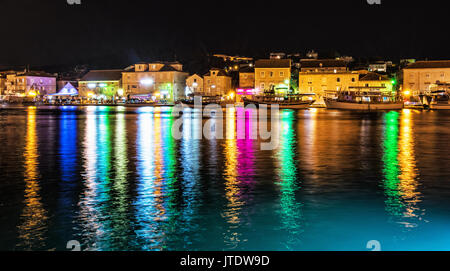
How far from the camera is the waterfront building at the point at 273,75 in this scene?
268ft

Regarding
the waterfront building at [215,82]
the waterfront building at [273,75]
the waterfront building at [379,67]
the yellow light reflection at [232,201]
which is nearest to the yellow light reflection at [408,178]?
the yellow light reflection at [232,201]

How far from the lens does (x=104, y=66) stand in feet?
496

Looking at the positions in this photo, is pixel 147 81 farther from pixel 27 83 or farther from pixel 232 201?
pixel 232 201

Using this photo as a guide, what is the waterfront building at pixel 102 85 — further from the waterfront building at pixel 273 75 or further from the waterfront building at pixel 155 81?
the waterfront building at pixel 273 75

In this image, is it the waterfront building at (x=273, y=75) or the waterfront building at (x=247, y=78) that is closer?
the waterfront building at (x=273, y=75)

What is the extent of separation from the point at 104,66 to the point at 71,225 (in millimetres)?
148482

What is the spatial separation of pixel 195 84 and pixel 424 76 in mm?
38458

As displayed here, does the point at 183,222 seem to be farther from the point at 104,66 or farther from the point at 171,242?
the point at 104,66

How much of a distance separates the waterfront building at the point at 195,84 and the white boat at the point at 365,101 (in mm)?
24555

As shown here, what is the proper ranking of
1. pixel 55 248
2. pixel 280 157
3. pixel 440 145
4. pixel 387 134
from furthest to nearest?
pixel 387 134
pixel 440 145
pixel 280 157
pixel 55 248

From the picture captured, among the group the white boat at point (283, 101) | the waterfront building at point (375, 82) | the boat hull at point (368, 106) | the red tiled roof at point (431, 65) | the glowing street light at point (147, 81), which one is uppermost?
the red tiled roof at point (431, 65)

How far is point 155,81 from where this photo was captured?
8875 cm

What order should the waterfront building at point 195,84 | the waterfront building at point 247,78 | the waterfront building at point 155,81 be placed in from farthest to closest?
the waterfront building at point 155,81 < the waterfront building at point 195,84 < the waterfront building at point 247,78
